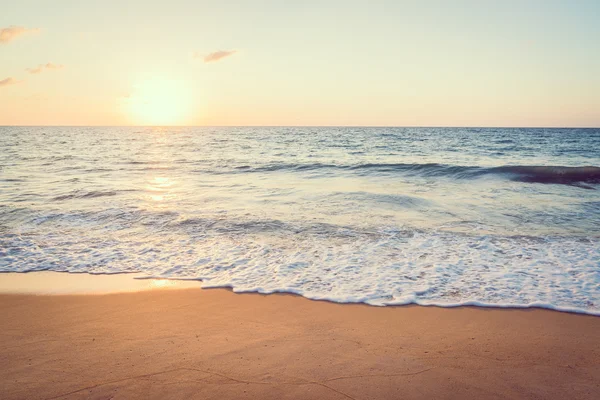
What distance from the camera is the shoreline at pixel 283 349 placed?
347cm

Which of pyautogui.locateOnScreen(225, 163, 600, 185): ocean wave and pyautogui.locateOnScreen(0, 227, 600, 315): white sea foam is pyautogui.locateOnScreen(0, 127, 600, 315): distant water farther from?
pyautogui.locateOnScreen(225, 163, 600, 185): ocean wave

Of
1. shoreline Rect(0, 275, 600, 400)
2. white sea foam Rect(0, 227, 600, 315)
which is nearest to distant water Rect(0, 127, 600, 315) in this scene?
white sea foam Rect(0, 227, 600, 315)

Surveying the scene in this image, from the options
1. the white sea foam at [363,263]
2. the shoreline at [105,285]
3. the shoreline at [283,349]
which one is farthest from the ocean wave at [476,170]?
the shoreline at [283,349]

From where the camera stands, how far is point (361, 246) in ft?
25.8

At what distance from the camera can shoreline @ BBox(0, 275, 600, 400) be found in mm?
3469

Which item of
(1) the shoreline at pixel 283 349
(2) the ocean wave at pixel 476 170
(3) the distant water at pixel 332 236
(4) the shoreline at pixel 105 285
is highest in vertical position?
(2) the ocean wave at pixel 476 170

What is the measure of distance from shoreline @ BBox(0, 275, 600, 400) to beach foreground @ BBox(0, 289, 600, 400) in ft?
0.04

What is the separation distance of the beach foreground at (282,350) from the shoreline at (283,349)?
0.04 ft

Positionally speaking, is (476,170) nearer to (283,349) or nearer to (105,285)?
(105,285)

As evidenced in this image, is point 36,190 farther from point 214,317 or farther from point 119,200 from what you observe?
point 214,317

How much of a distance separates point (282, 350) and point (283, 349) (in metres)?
0.02

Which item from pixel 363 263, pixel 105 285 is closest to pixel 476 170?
pixel 363 263

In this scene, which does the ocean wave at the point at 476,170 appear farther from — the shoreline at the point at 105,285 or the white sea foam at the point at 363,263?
the shoreline at the point at 105,285

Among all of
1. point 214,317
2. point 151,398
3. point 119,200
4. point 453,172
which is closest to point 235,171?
point 119,200
